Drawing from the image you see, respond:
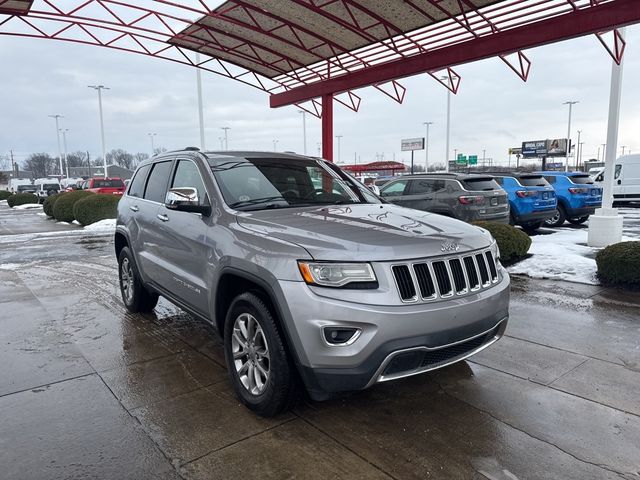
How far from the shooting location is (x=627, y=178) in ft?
66.6

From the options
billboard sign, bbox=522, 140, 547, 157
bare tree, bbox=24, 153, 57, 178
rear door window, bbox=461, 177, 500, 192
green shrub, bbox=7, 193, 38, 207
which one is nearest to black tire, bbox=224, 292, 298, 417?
rear door window, bbox=461, 177, 500, 192

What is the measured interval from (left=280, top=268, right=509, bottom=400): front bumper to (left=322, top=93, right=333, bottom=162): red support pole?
40.8 ft

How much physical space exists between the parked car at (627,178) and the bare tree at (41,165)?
117164 millimetres

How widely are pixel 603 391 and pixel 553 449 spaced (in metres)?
1.03

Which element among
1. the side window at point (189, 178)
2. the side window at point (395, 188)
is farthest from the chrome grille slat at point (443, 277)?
the side window at point (395, 188)

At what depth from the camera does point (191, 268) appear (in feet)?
12.9

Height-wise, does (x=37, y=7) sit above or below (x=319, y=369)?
above

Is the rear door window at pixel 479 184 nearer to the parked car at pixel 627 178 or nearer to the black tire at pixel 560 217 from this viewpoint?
the black tire at pixel 560 217

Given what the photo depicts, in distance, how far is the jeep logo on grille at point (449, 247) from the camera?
301 cm

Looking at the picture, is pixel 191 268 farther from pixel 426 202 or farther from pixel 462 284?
pixel 426 202

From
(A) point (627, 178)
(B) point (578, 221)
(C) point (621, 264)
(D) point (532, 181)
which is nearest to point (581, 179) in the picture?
(B) point (578, 221)

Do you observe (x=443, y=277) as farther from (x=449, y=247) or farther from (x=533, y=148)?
(x=533, y=148)

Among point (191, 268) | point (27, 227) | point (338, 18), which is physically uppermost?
point (338, 18)

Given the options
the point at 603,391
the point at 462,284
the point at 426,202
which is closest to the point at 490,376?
the point at 603,391
